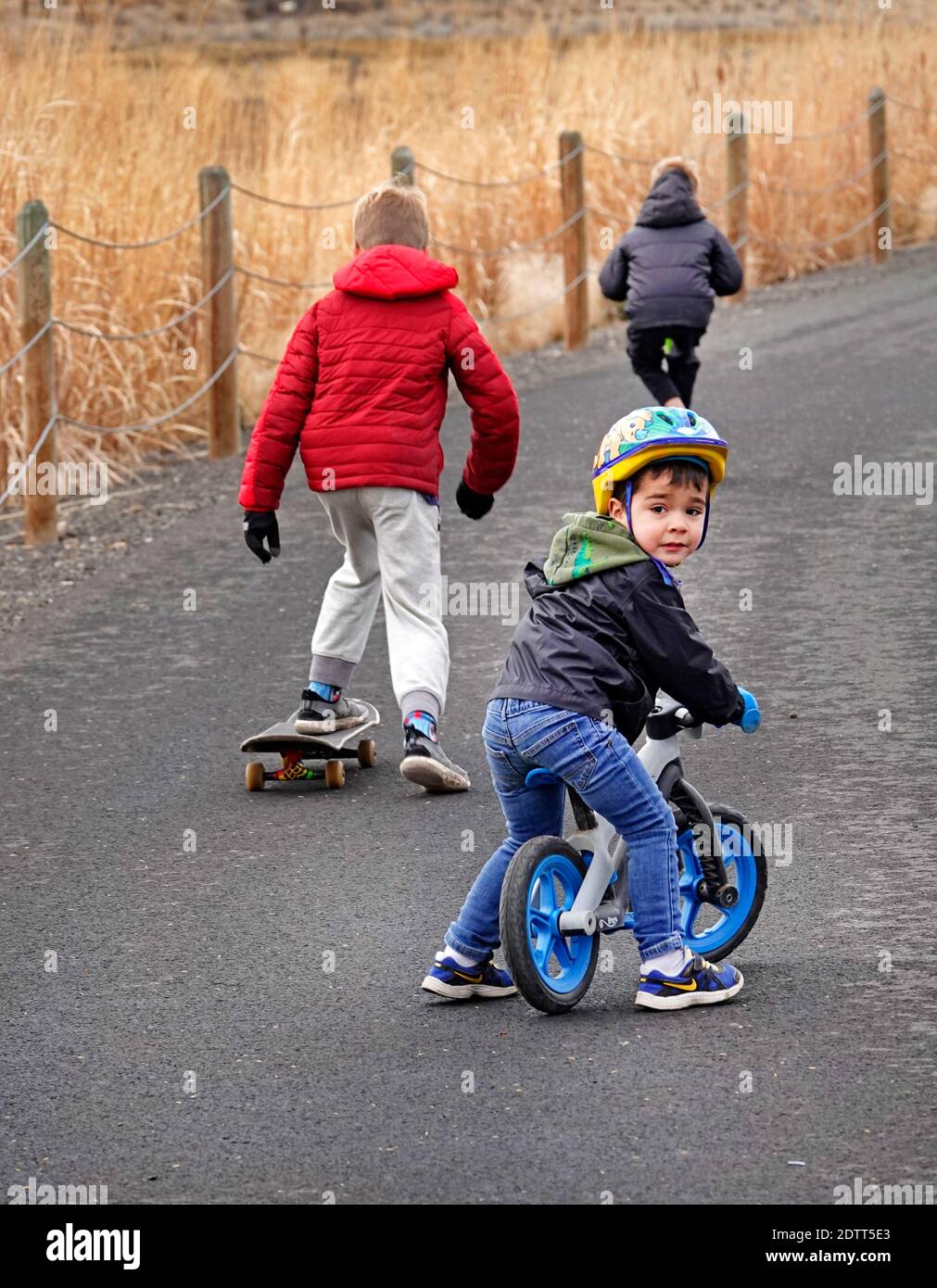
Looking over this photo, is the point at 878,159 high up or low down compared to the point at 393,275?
up

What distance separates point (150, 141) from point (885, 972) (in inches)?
402

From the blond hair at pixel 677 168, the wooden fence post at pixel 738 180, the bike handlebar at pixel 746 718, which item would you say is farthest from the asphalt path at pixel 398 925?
the wooden fence post at pixel 738 180

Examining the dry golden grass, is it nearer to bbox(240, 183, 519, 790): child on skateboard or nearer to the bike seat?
bbox(240, 183, 519, 790): child on skateboard

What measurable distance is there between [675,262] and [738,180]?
7.05m

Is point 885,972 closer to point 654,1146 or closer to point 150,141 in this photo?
point 654,1146

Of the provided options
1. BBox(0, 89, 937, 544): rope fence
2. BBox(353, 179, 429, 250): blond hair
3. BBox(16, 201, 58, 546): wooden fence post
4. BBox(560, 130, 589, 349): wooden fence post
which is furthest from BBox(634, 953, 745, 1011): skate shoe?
BBox(560, 130, 589, 349): wooden fence post

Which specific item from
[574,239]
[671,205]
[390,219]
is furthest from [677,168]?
[390,219]

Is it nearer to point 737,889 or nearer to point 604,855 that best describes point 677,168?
point 737,889

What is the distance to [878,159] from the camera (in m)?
20.0

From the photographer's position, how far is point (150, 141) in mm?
13883

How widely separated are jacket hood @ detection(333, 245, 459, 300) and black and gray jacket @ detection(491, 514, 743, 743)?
Answer: 6.55ft

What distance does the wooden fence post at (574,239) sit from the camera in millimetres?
15688

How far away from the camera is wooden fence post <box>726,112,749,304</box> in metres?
17.7

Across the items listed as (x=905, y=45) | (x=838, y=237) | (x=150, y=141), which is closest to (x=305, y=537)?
(x=150, y=141)
